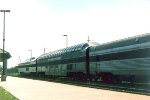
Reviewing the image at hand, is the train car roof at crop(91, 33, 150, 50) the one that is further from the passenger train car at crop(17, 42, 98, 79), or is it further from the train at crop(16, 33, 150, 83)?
the passenger train car at crop(17, 42, 98, 79)

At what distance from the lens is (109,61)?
30.7 meters

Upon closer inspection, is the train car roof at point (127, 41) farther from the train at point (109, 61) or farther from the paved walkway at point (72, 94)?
the paved walkway at point (72, 94)

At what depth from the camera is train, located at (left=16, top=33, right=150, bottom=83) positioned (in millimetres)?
25136

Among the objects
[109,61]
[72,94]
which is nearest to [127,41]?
[109,61]

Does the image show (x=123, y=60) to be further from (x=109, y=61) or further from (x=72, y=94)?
(x=72, y=94)

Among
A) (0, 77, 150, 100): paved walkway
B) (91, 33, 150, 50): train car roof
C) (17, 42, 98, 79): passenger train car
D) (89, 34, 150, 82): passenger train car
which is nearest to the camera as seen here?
(0, 77, 150, 100): paved walkway

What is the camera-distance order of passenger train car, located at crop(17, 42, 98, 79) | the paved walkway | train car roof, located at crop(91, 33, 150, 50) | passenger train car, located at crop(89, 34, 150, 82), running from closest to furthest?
1. the paved walkway
2. passenger train car, located at crop(89, 34, 150, 82)
3. train car roof, located at crop(91, 33, 150, 50)
4. passenger train car, located at crop(17, 42, 98, 79)

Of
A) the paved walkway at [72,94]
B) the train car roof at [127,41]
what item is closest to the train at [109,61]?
the train car roof at [127,41]

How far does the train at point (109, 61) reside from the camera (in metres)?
25.1

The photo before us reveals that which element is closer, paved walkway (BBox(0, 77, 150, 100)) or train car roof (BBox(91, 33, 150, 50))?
paved walkway (BBox(0, 77, 150, 100))

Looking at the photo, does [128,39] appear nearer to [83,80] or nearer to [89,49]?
[89,49]

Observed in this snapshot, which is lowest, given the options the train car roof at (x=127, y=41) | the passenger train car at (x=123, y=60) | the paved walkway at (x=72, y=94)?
the paved walkway at (x=72, y=94)

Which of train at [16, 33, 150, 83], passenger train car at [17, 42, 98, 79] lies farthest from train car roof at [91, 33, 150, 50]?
passenger train car at [17, 42, 98, 79]

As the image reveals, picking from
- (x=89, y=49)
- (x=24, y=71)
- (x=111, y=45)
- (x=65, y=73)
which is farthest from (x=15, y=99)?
(x=24, y=71)
